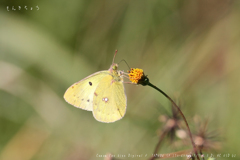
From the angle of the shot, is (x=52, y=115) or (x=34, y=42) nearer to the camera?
(x=52, y=115)

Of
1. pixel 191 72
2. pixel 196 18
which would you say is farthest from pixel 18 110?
pixel 196 18

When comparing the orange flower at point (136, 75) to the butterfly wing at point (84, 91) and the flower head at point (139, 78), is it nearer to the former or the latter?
the flower head at point (139, 78)

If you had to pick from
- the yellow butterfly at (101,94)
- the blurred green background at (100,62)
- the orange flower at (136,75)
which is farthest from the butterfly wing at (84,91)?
the blurred green background at (100,62)

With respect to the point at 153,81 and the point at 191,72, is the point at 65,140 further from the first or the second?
the point at 191,72

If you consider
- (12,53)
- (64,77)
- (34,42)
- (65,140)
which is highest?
(34,42)

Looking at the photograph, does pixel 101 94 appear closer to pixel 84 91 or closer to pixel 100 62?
pixel 84 91

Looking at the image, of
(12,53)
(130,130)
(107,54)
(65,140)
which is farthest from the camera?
(107,54)

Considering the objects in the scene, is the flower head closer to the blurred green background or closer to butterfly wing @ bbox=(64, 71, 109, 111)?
butterfly wing @ bbox=(64, 71, 109, 111)
